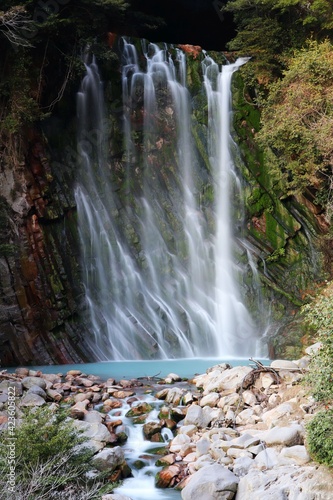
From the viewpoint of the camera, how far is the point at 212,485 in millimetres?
7051

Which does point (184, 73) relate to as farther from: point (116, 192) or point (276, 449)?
point (276, 449)

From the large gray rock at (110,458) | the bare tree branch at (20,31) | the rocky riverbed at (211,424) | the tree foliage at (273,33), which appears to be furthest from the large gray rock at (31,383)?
the tree foliage at (273,33)

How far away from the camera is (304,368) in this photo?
10367mm

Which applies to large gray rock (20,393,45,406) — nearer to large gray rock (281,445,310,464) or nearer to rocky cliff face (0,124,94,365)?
large gray rock (281,445,310,464)

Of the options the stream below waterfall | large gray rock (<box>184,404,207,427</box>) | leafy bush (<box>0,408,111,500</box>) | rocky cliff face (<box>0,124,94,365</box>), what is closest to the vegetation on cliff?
large gray rock (<box>184,404,207,427</box>)

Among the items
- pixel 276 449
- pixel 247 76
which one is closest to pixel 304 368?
pixel 276 449

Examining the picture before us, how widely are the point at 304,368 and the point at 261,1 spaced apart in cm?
1488

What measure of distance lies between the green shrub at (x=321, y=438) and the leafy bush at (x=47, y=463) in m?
2.72

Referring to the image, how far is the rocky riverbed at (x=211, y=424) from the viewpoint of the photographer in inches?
276

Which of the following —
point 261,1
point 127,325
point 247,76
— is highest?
point 261,1

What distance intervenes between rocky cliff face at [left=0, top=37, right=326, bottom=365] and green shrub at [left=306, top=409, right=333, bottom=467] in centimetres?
865

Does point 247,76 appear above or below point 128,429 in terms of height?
above

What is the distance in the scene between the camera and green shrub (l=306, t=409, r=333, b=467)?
6.77 m

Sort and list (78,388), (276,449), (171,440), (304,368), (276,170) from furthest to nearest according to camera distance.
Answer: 1. (276,170)
2. (78,388)
3. (304,368)
4. (171,440)
5. (276,449)
